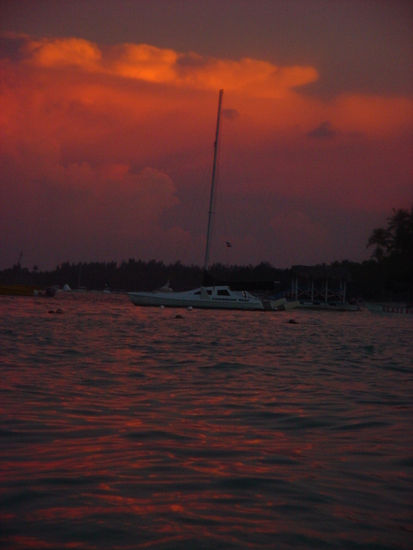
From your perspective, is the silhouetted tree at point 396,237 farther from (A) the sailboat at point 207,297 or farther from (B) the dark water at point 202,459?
(B) the dark water at point 202,459

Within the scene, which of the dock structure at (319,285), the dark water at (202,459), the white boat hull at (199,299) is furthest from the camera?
the dock structure at (319,285)

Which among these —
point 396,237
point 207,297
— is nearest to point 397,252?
point 396,237

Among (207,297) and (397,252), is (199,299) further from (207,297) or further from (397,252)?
(397,252)

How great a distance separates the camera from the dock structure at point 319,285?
70.8 m

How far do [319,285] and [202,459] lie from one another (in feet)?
231

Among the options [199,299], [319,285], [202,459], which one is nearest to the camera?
[202,459]

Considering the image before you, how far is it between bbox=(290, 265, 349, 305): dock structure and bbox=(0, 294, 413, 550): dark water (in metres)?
60.1

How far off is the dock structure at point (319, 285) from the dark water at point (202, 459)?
60.1 m

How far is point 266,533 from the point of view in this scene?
144 inches

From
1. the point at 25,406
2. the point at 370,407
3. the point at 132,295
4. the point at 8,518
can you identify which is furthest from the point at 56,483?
the point at 132,295

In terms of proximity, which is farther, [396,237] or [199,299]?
[396,237]

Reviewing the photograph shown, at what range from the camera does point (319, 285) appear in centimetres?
7419

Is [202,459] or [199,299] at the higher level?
[199,299]

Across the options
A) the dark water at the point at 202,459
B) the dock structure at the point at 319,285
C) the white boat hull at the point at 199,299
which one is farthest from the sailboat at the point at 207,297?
the dark water at the point at 202,459
